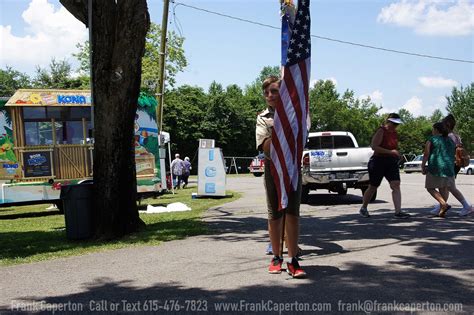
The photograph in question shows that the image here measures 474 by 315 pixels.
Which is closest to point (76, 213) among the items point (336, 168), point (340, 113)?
point (336, 168)

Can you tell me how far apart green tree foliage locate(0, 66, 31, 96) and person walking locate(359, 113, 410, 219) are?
56.9 meters

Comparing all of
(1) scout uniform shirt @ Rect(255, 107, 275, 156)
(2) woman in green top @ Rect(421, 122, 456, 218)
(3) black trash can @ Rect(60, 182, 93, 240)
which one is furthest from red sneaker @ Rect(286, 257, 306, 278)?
(2) woman in green top @ Rect(421, 122, 456, 218)

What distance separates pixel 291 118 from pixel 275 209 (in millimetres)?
974

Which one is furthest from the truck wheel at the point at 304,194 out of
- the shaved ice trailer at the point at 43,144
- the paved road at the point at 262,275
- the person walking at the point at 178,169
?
the person walking at the point at 178,169

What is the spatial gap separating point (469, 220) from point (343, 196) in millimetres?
6543

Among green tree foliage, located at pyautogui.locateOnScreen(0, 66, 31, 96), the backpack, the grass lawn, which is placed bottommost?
the grass lawn

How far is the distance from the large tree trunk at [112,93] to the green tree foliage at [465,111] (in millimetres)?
57376

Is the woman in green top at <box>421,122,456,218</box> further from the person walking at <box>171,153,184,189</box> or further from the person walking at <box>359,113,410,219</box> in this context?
the person walking at <box>171,153,184,189</box>

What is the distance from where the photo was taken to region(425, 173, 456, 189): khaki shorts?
8992 mm

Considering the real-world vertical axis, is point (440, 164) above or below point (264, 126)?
below

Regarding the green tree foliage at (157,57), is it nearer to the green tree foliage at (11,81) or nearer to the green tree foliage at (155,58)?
the green tree foliage at (155,58)

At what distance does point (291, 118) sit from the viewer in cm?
509

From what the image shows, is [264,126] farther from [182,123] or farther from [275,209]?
[182,123]

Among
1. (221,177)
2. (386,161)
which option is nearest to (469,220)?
(386,161)
